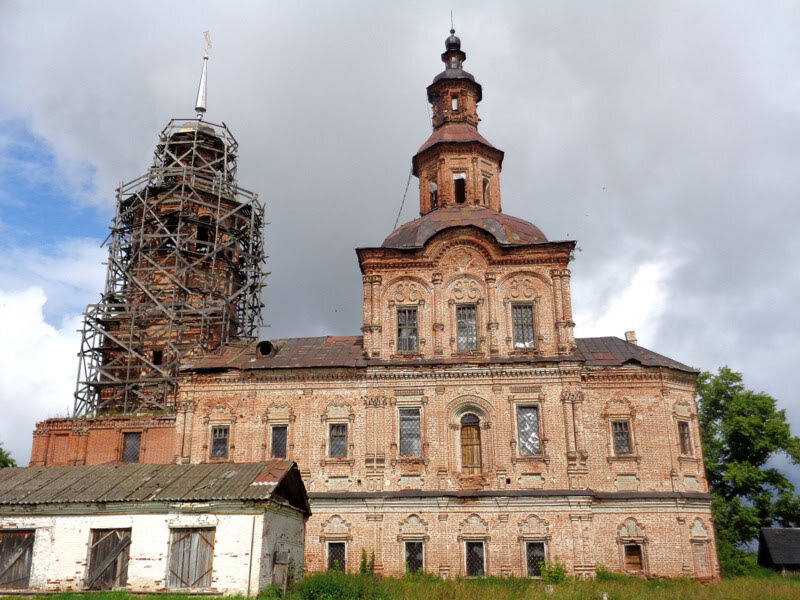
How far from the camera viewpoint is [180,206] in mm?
30984

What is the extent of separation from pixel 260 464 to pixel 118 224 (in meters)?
18.5

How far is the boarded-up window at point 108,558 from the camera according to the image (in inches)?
629

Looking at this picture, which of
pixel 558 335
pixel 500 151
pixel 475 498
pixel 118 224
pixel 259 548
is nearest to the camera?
pixel 259 548

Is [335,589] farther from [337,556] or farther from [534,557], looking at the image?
[534,557]

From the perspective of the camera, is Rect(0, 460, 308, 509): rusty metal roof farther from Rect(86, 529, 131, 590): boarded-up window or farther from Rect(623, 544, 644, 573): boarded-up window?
Rect(623, 544, 644, 573): boarded-up window

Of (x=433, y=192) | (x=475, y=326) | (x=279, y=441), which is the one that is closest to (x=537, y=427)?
(x=475, y=326)

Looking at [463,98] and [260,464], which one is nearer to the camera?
[260,464]

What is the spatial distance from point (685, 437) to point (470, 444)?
7484 mm

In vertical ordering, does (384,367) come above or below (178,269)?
below

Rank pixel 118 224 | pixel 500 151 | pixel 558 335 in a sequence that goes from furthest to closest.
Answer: pixel 118 224, pixel 500 151, pixel 558 335

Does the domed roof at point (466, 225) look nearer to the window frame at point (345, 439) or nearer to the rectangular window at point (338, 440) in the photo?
the window frame at point (345, 439)

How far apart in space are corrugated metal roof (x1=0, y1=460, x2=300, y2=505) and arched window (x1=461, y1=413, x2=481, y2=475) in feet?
20.8

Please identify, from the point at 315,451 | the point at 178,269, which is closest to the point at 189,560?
the point at 315,451

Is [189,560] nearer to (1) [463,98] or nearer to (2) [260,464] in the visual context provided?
(2) [260,464]
